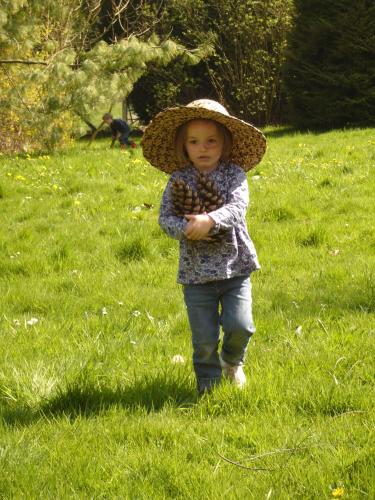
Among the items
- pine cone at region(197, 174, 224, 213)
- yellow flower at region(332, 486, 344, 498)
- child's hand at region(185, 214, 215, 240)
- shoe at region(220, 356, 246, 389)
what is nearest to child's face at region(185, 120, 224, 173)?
pine cone at region(197, 174, 224, 213)

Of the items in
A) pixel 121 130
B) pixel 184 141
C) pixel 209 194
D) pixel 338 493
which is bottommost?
pixel 121 130

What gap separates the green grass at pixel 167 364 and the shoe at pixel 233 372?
2.8 inches

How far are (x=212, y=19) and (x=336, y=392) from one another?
1947 centimetres

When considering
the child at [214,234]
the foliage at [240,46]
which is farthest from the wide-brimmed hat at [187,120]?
the foliage at [240,46]


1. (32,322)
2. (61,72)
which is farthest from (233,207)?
(61,72)

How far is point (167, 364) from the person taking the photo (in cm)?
385

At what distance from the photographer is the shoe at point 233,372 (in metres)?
3.45

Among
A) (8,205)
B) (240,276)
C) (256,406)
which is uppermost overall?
(240,276)

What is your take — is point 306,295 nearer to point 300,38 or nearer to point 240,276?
point 240,276

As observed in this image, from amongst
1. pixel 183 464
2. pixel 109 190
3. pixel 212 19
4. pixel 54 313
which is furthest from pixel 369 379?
pixel 212 19

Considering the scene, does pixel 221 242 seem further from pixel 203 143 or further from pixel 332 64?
pixel 332 64

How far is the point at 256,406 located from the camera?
10.5ft

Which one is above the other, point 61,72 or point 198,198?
point 198,198

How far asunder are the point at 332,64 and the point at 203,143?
1428cm
